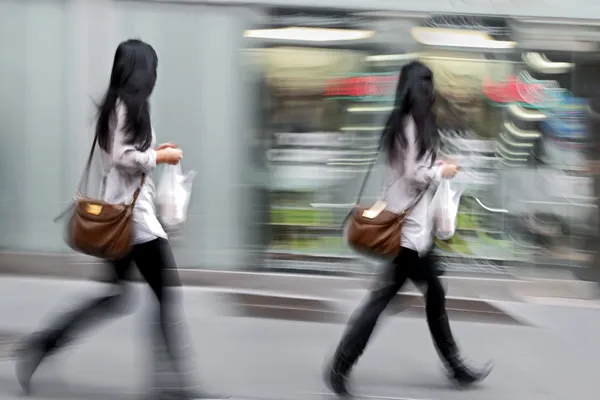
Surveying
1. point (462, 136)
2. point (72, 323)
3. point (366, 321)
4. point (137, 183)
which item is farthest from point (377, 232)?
point (462, 136)

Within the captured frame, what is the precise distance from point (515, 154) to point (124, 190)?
5502 mm

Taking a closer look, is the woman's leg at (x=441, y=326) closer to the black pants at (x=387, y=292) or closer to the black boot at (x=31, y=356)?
the black pants at (x=387, y=292)

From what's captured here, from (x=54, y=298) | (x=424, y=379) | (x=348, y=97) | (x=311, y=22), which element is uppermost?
(x=311, y=22)

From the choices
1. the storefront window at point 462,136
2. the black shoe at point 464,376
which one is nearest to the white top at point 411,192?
the black shoe at point 464,376

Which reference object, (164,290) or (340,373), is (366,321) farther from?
(164,290)

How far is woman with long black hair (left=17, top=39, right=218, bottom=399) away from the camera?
4.21m

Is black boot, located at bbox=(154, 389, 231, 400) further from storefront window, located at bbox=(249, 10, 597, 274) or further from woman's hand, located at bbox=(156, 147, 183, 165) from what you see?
storefront window, located at bbox=(249, 10, 597, 274)

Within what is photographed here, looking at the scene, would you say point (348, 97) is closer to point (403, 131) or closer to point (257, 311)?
point (257, 311)

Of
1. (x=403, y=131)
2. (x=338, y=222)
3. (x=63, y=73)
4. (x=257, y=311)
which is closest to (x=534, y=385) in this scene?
(x=403, y=131)

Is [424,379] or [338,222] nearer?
[424,379]

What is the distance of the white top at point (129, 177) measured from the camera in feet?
13.6

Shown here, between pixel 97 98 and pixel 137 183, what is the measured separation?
4.56m

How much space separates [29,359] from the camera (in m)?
4.43

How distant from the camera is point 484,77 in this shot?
881 centimetres
